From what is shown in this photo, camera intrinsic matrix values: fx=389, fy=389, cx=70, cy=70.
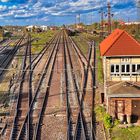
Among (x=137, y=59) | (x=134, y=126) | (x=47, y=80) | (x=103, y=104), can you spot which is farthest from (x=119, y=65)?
(x=47, y=80)


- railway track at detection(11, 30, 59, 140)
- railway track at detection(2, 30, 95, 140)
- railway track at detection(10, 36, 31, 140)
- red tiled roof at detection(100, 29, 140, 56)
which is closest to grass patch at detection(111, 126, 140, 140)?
railway track at detection(2, 30, 95, 140)

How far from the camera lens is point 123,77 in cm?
2716

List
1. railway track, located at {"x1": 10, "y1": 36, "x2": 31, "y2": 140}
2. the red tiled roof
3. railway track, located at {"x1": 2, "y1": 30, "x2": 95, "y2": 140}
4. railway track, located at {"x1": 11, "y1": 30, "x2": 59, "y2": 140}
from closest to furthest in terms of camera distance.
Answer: railway track, located at {"x1": 11, "y1": 30, "x2": 59, "y2": 140}
railway track, located at {"x1": 2, "y1": 30, "x2": 95, "y2": 140}
railway track, located at {"x1": 10, "y1": 36, "x2": 31, "y2": 140}
the red tiled roof

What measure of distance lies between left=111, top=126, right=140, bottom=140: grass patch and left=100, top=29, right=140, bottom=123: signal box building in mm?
1344

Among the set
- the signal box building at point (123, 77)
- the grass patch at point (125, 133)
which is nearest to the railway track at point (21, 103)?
the grass patch at point (125, 133)

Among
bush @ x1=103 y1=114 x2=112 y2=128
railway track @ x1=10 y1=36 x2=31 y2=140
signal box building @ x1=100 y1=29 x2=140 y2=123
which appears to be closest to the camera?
railway track @ x1=10 y1=36 x2=31 y2=140

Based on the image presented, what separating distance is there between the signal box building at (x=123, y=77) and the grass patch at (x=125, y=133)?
A: 134 centimetres

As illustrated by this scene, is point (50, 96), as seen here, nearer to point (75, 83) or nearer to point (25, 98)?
point (25, 98)

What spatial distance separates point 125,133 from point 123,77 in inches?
248

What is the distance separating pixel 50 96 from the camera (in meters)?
30.4

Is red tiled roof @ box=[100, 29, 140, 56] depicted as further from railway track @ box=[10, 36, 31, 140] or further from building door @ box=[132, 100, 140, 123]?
railway track @ box=[10, 36, 31, 140]

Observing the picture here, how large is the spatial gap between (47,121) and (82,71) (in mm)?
17552

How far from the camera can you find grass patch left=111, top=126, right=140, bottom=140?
2094cm

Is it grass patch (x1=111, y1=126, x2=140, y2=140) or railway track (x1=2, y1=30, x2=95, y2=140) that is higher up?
railway track (x1=2, y1=30, x2=95, y2=140)
